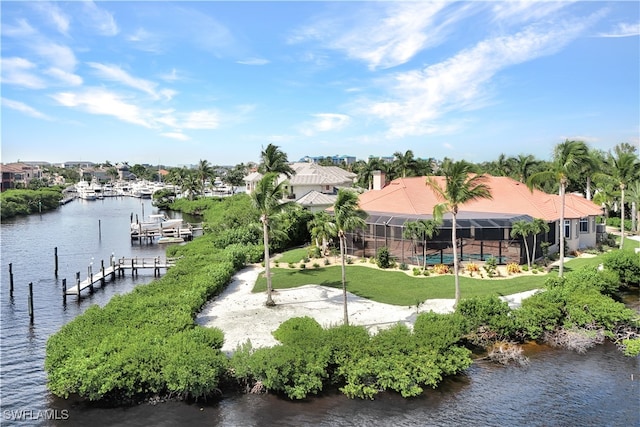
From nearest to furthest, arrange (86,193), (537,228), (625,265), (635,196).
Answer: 1. (625,265)
2. (537,228)
3. (635,196)
4. (86,193)

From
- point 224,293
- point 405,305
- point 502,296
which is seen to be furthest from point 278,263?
point 502,296

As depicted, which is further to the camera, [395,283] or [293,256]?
[293,256]

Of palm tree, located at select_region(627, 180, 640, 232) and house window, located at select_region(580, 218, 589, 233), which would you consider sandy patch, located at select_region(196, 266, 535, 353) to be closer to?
house window, located at select_region(580, 218, 589, 233)

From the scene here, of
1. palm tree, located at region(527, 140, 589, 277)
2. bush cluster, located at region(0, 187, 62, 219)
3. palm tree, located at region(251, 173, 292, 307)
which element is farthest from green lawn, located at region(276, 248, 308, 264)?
bush cluster, located at region(0, 187, 62, 219)

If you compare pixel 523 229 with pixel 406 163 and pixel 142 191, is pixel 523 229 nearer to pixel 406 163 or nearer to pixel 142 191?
pixel 406 163

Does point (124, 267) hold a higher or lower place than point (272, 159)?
lower

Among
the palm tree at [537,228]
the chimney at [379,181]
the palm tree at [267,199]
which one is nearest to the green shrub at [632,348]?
the palm tree at [537,228]

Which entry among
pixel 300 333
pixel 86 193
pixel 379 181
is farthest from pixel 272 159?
pixel 86 193
